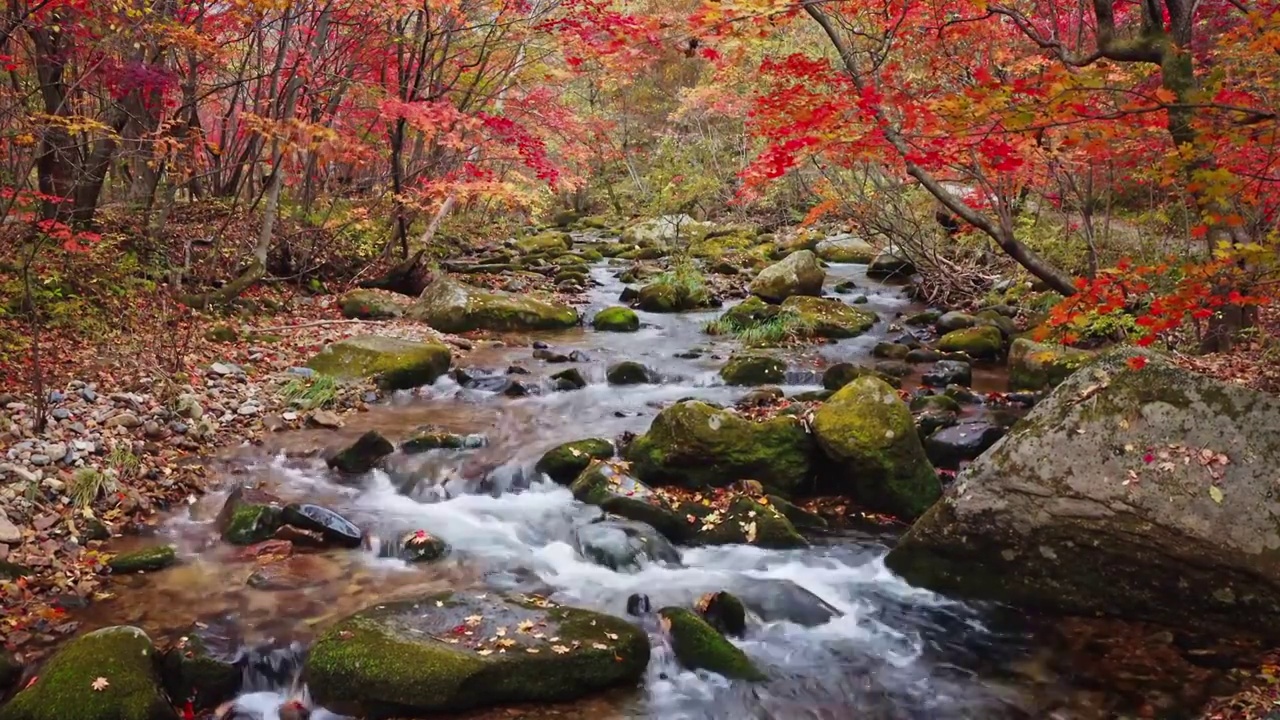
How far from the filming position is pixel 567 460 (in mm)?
7395

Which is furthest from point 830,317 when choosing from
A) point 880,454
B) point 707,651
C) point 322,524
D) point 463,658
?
point 463,658

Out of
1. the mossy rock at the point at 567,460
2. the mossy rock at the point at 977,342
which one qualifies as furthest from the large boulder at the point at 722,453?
the mossy rock at the point at 977,342

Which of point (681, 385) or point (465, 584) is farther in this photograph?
point (681, 385)

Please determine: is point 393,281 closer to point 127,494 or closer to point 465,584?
point 127,494

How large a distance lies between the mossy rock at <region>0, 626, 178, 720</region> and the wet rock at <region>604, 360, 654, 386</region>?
6.97 metres

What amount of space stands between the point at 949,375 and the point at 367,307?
8.82m

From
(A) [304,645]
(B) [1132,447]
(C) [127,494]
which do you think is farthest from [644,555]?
(C) [127,494]

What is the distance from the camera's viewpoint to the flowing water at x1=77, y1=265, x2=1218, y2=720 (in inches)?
180

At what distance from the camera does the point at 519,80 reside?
14992 mm

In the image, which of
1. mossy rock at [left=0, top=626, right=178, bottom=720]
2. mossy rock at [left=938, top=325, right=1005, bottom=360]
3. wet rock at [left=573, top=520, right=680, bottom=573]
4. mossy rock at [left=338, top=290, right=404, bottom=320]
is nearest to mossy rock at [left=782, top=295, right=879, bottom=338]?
mossy rock at [left=938, top=325, right=1005, bottom=360]

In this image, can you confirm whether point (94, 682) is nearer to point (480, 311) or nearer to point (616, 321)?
point (480, 311)

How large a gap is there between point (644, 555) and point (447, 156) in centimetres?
1106

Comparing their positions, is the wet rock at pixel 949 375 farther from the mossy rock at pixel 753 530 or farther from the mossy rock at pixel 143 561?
the mossy rock at pixel 143 561

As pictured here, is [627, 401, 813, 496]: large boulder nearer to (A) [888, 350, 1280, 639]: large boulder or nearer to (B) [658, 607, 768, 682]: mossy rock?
(A) [888, 350, 1280, 639]: large boulder
